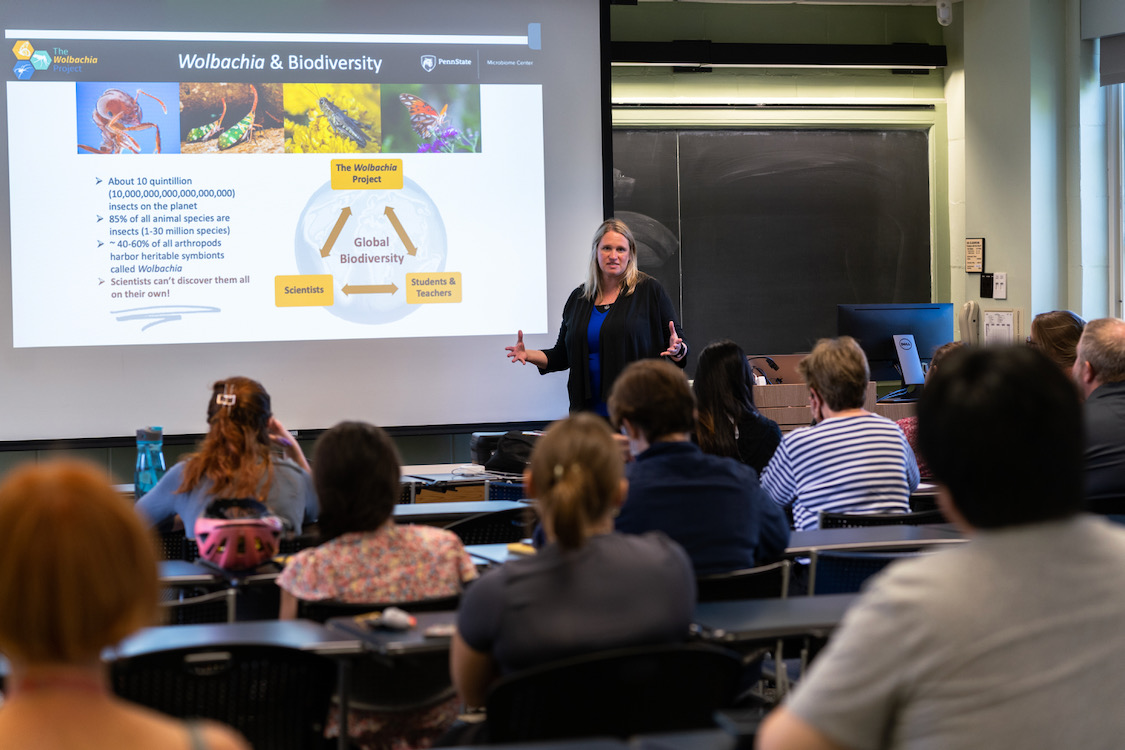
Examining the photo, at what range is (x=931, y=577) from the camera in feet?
3.38

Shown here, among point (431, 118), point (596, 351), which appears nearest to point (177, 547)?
point (596, 351)

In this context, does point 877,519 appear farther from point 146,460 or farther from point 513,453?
point 146,460

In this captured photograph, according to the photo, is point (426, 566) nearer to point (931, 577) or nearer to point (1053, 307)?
point (931, 577)

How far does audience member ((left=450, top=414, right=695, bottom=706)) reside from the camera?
5.41ft

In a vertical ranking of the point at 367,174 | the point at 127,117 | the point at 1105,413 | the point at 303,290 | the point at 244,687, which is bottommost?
the point at 244,687

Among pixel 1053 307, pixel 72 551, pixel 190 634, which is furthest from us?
pixel 1053 307

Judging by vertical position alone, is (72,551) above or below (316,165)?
below

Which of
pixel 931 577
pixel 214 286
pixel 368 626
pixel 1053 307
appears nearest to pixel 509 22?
pixel 214 286

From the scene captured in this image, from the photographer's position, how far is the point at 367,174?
17.3ft

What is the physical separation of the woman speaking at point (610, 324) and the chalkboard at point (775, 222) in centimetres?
184

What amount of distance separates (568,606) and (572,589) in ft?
0.09

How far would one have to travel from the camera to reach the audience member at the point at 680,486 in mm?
2301

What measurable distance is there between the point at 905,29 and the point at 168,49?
4525 mm

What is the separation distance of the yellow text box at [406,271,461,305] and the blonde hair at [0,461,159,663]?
14.8ft
